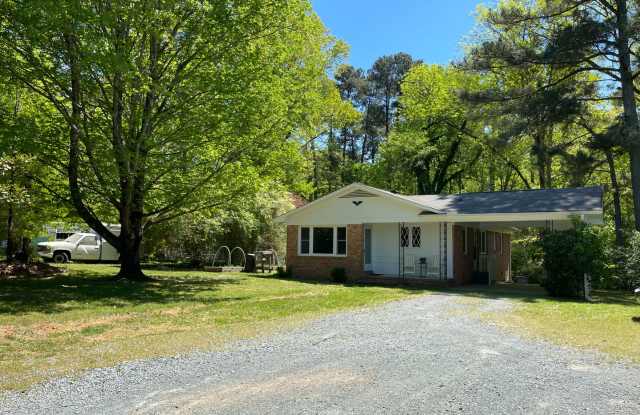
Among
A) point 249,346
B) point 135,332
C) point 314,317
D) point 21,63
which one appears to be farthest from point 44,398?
point 21,63

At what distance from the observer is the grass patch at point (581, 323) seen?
826 cm

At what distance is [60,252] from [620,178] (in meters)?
30.8

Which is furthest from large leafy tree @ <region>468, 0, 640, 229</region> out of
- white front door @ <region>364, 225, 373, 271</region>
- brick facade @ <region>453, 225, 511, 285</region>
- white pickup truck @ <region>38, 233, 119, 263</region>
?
white pickup truck @ <region>38, 233, 119, 263</region>

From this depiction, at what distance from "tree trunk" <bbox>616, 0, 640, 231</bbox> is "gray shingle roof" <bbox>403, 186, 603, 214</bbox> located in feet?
7.30

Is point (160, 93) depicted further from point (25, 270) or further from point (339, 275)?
point (339, 275)

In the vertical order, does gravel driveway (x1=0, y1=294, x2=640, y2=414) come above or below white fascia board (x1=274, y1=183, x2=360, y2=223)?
below

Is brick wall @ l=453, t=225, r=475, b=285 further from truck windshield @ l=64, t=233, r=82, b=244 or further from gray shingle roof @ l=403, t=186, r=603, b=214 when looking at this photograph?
truck windshield @ l=64, t=233, r=82, b=244

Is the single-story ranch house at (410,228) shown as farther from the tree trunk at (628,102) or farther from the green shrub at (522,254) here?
the tree trunk at (628,102)

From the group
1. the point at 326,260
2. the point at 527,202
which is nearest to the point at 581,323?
the point at 527,202

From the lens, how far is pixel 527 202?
1972 cm

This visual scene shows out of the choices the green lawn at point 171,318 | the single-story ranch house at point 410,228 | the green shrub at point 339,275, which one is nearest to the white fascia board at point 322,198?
the single-story ranch house at point 410,228

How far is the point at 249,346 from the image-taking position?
26.0 feet

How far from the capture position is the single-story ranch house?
19656 mm

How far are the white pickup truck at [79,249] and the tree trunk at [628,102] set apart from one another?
23843mm
